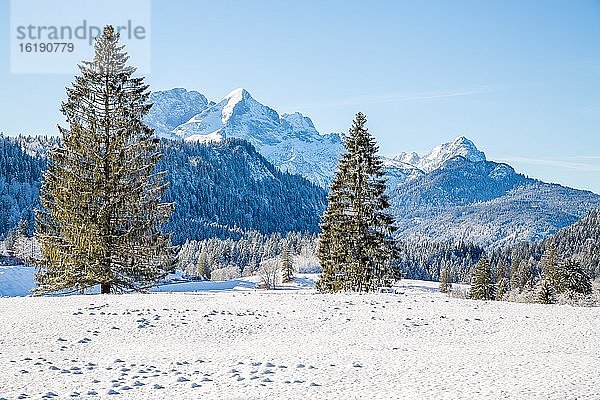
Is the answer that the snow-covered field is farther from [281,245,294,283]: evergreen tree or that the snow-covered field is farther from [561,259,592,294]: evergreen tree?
[281,245,294,283]: evergreen tree

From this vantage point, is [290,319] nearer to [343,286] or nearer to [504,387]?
[504,387]

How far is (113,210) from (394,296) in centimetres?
1391

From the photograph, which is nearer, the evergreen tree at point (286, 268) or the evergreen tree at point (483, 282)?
the evergreen tree at point (483, 282)

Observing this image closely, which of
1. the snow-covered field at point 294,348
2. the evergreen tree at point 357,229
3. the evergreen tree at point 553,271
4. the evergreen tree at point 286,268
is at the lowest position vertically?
the evergreen tree at point 286,268

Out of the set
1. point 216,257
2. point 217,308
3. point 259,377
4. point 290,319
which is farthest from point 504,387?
point 216,257

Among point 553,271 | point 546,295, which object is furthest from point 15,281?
point 553,271

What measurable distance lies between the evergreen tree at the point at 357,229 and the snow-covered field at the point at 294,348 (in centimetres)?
1318

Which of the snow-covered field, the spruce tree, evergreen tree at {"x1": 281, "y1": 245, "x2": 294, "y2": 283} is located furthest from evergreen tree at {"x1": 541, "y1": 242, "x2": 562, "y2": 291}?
evergreen tree at {"x1": 281, "y1": 245, "x2": 294, "y2": 283}

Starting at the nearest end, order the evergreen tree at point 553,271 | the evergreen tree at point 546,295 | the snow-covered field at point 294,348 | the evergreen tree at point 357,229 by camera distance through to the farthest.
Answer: the snow-covered field at point 294,348 → the evergreen tree at point 357,229 → the evergreen tree at point 546,295 → the evergreen tree at point 553,271

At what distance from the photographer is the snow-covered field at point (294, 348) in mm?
9633

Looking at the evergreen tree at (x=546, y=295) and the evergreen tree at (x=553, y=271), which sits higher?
the evergreen tree at (x=553, y=271)

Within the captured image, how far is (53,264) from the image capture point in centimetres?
2478

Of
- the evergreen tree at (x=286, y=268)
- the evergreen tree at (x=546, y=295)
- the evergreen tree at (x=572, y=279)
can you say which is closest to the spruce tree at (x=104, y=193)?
the evergreen tree at (x=546, y=295)

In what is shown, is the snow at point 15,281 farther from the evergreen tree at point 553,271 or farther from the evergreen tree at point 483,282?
the evergreen tree at point 553,271
